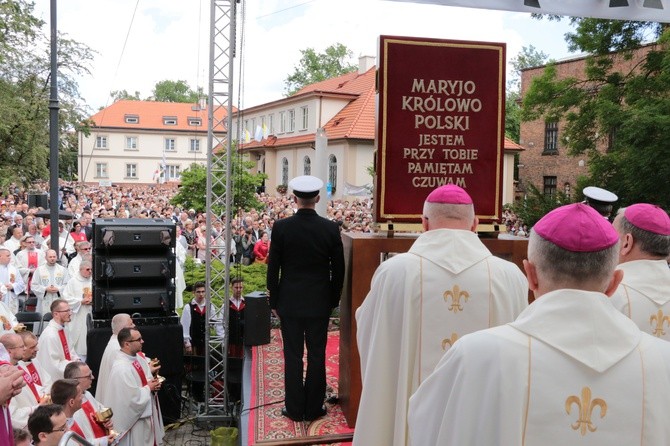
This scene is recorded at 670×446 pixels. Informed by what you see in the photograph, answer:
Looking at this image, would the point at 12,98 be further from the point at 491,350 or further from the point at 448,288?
the point at 491,350

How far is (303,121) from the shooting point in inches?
1737

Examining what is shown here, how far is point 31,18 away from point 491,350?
23.4 meters

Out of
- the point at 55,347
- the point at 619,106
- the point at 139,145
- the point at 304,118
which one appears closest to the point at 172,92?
the point at 139,145

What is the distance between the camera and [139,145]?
6881cm

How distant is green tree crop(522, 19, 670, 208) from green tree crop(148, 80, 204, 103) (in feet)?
267

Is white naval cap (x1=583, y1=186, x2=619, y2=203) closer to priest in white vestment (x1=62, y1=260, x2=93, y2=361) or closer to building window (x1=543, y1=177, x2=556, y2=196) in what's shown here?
priest in white vestment (x1=62, y1=260, x2=93, y2=361)

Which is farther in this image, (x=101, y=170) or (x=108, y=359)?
(x=101, y=170)

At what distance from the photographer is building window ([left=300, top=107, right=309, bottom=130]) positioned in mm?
43375

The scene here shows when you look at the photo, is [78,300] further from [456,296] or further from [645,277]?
[645,277]

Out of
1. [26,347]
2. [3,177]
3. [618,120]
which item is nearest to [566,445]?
[26,347]

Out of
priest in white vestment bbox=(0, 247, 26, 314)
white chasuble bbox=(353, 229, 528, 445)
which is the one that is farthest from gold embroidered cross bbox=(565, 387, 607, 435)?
priest in white vestment bbox=(0, 247, 26, 314)

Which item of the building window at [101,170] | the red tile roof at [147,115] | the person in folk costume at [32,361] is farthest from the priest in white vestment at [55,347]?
the building window at [101,170]

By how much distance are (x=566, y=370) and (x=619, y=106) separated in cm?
1600

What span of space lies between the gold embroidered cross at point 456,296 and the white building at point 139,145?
65.0 meters
